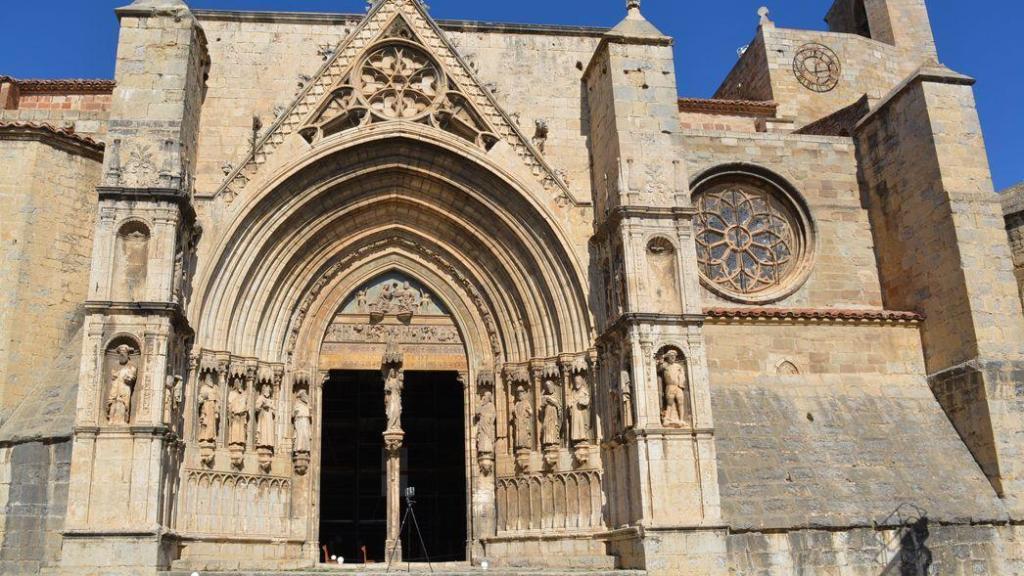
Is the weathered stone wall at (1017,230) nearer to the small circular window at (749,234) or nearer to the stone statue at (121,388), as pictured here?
the small circular window at (749,234)

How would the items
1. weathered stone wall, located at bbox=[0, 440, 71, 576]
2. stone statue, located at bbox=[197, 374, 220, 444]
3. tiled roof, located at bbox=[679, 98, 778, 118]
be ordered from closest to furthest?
weathered stone wall, located at bbox=[0, 440, 71, 576] → stone statue, located at bbox=[197, 374, 220, 444] → tiled roof, located at bbox=[679, 98, 778, 118]

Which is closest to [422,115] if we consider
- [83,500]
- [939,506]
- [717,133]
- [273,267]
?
[273,267]

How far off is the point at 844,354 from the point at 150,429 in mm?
9408

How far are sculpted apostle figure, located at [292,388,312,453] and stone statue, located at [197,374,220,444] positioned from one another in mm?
1146

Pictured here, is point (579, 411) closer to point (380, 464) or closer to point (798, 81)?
point (380, 464)

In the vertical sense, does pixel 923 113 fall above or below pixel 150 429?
above

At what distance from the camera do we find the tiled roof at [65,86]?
50.8ft

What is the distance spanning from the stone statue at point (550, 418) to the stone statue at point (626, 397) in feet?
4.57

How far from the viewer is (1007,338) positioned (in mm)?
12539

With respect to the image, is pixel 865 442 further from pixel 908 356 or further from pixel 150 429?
pixel 150 429

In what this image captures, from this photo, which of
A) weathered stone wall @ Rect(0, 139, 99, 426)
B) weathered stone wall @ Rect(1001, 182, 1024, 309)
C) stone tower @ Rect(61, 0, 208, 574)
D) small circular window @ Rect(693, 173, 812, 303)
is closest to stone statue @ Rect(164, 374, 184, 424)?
stone tower @ Rect(61, 0, 208, 574)

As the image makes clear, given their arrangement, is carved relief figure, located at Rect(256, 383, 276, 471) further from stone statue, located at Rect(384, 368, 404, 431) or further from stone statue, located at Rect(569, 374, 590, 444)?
stone statue, located at Rect(569, 374, 590, 444)

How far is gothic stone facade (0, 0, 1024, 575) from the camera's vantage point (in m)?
10.7

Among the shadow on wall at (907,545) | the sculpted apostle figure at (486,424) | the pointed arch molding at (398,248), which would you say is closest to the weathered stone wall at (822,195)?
the pointed arch molding at (398,248)
